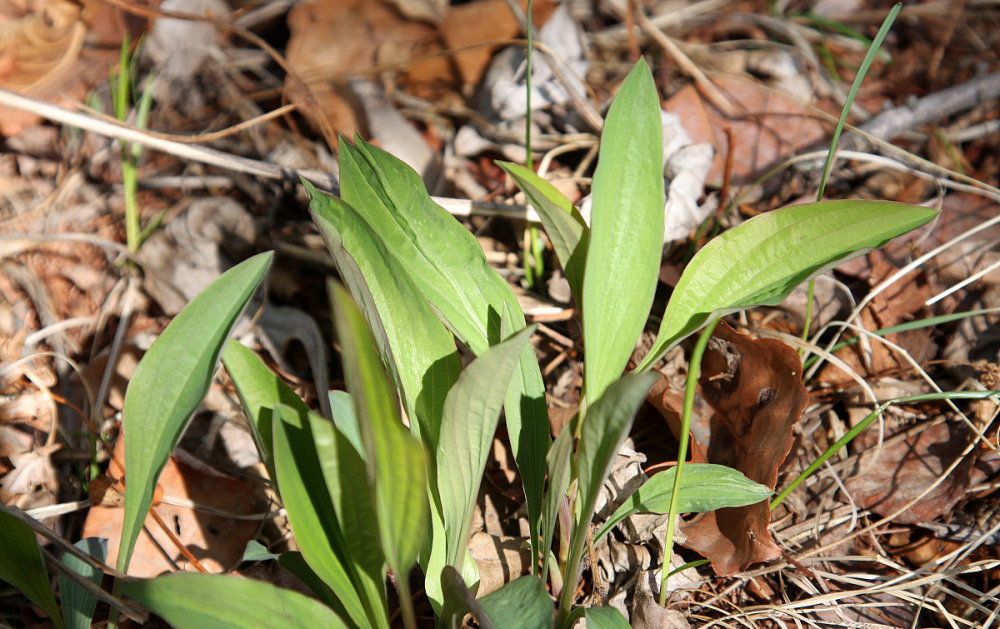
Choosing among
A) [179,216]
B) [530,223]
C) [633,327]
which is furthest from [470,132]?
[633,327]

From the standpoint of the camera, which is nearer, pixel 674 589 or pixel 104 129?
pixel 674 589

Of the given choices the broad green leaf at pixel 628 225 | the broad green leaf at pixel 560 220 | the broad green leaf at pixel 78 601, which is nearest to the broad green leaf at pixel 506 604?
the broad green leaf at pixel 628 225

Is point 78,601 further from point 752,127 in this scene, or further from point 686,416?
point 752,127

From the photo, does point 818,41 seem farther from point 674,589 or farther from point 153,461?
point 153,461

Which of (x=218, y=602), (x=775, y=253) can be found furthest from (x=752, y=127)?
(x=218, y=602)

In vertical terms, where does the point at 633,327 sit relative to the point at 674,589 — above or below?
above

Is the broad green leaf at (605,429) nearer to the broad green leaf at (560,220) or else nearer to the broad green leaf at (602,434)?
the broad green leaf at (602,434)

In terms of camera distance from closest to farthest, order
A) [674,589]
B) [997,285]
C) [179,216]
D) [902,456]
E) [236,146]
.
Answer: [674,589] → [902,456] → [997,285] → [179,216] → [236,146]
